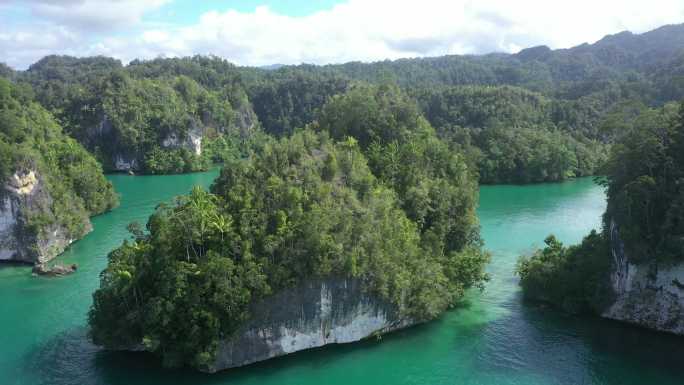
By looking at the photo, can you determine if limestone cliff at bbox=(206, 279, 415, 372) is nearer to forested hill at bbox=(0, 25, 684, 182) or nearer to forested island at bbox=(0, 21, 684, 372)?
forested island at bbox=(0, 21, 684, 372)

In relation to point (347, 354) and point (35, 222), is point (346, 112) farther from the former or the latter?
point (35, 222)

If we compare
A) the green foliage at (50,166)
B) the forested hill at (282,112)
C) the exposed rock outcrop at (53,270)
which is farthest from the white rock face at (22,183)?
the forested hill at (282,112)

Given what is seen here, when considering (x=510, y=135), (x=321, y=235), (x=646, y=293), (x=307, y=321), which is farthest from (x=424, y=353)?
(x=510, y=135)

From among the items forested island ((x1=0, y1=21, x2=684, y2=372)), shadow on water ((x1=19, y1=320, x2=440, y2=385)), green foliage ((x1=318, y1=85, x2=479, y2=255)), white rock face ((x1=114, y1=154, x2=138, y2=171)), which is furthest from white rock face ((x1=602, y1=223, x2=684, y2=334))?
white rock face ((x1=114, y1=154, x2=138, y2=171))

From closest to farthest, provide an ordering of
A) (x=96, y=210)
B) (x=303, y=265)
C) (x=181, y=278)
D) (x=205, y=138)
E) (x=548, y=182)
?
(x=181, y=278) < (x=303, y=265) < (x=96, y=210) < (x=548, y=182) < (x=205, y=138)

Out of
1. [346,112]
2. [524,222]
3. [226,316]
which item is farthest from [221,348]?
[524,222]

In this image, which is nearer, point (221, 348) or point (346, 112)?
point (221, 348)
